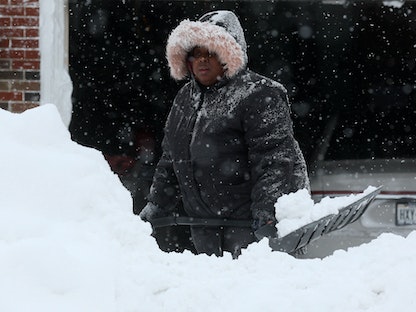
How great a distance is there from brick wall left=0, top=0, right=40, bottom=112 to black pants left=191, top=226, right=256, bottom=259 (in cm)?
173

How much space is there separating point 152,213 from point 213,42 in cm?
99

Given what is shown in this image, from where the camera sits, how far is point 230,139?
14.0 feet

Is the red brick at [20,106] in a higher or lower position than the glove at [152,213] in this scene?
higher

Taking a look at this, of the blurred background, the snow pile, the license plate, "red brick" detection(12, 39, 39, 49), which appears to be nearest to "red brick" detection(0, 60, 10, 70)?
"red brick" detection(12, 39, 39, 49)

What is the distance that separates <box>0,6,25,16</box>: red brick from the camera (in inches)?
219

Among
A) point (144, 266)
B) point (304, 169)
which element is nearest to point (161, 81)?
point (304, 169)

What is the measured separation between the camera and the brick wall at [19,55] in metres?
5.55

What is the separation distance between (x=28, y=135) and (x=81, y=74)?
850 cm

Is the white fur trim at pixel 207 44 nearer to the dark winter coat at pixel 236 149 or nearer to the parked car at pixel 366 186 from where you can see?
the dark winter coat at pixel 236 149

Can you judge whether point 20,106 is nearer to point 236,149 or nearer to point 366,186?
point 236,149

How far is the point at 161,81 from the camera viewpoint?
1107cm

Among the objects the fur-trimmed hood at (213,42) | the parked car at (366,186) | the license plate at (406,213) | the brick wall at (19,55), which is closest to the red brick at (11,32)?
the brick wall at (19,55)

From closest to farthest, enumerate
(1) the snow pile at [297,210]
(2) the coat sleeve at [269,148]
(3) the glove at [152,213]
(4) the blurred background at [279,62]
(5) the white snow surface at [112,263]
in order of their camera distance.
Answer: (5) the white snow surface at [112,263]
(1) the snow pile at [297,210]
(2) the coat sleeve at [269,148]
(3) the glove at [152,213]
(4) the blurred background at [279,62]

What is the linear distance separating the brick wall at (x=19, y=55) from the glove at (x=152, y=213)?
137cm
